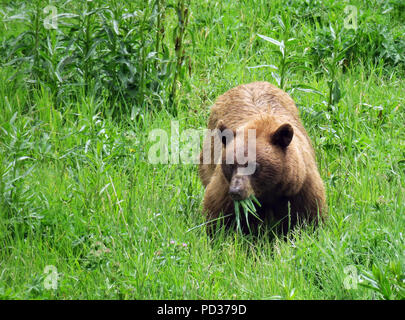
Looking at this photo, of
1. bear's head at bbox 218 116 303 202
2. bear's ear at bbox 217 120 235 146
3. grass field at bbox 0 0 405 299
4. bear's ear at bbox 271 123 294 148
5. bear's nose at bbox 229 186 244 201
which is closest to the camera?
grass field at bbox 0 0 405 299

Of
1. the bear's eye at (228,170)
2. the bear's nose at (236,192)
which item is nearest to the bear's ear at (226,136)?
the bear's eye at (228,170)

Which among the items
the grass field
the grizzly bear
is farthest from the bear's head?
the grass field

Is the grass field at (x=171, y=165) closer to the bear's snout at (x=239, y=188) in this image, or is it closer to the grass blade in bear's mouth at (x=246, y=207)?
the grass blade in bear's mouth at (x=246, y=207)

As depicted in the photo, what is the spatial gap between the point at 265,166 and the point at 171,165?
5.27 feet

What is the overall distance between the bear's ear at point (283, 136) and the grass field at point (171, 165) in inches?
28.6

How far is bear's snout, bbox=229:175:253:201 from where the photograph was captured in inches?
191

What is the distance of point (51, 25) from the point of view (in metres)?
6.68

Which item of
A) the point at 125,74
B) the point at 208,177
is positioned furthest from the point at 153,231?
the point at 125,74

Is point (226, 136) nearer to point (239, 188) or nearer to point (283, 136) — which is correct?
point (283, 136)

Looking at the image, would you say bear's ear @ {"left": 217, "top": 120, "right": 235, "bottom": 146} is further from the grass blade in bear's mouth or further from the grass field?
the grass field

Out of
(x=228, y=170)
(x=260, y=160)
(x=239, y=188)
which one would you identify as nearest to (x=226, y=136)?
(x=228, y=170)

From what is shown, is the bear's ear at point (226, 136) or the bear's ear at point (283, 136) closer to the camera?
the bear's ear at point (283, 136)

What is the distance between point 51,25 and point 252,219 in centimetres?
292

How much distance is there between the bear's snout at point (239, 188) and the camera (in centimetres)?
486
